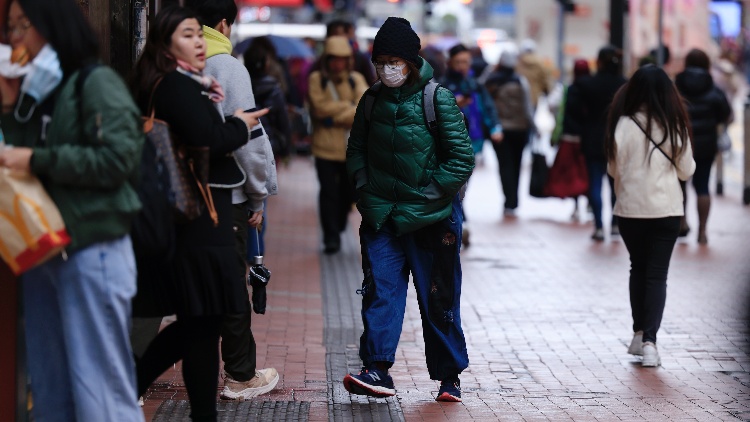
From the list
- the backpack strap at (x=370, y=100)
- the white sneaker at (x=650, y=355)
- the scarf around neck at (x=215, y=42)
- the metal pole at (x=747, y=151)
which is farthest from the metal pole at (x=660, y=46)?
the scarf around neck at (x=215, y=42)

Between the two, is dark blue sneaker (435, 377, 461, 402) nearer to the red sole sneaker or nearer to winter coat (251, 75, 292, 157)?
the red sole sneaker

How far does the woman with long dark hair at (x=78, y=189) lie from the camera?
15.5 feet

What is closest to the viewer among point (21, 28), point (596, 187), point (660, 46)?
point (21, 28)

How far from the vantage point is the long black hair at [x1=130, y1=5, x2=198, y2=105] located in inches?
A: 213

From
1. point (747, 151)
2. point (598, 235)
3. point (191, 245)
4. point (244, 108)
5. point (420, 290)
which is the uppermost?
point (244, 108)

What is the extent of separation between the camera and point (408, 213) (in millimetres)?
6801

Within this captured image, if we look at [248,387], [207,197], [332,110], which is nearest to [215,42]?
[207,197]

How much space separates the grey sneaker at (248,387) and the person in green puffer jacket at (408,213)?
451 millimetres

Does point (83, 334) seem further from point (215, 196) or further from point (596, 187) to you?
point (596, 187)

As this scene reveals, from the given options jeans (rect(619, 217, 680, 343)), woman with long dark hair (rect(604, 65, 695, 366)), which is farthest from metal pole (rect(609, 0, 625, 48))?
jeans (rect(619, 217, 680, 343))

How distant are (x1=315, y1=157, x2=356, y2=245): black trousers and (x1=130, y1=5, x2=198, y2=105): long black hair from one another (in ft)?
23.5

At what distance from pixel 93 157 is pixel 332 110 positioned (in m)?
7.74

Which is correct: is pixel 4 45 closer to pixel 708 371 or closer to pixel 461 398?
pixel 461 398

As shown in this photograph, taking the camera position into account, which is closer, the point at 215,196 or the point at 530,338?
the point at 215,196
